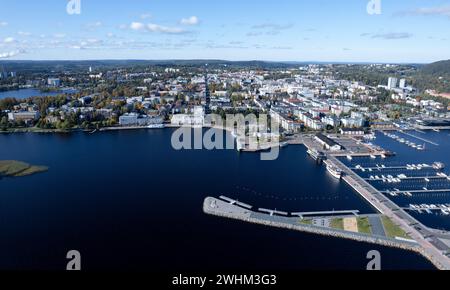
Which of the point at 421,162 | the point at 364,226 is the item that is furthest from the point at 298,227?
the point at 421,162

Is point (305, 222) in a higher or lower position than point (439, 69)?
lower

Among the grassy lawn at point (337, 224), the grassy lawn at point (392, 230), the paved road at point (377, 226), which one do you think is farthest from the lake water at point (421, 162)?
the grassy lawn at point (337, 224)

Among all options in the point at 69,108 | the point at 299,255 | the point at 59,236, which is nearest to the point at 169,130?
the point at 69,108

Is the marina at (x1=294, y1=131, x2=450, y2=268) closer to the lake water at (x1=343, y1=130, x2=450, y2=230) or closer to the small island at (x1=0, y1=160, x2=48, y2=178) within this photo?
the lake water at (x1=343, y1=130, x2=450, y2=230)

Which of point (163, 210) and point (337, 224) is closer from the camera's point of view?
point (337, 224)

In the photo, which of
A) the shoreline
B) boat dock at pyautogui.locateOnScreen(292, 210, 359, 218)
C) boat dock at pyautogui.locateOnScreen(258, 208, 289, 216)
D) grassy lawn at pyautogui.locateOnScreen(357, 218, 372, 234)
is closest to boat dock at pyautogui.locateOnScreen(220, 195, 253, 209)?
the shoreline

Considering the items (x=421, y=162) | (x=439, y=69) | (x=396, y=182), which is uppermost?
(x=439, y=69)

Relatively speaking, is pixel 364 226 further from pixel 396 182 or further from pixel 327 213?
pixel 396 182
